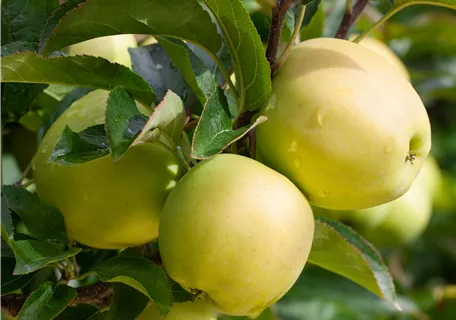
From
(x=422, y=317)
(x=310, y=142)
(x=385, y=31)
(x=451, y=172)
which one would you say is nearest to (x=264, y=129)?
(x=310, y=142)

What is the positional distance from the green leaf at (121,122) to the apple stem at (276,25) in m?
0.14

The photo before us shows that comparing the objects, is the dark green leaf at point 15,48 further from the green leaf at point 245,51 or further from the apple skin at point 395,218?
the apple skin at point 395,218

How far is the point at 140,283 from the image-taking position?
23.6 inches

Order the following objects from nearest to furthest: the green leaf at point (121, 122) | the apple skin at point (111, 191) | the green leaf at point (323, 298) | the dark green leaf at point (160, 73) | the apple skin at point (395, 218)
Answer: the green leaf at point (121, 122) → the apple skin at point (111, 191) → the dark green leaf at point (160, 73) → the apple skin at point (395, 218) → the green leaf at point (323, 298)

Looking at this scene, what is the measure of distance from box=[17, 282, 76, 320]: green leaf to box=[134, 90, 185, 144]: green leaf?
18 cm

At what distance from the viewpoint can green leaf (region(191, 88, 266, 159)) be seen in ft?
1.86

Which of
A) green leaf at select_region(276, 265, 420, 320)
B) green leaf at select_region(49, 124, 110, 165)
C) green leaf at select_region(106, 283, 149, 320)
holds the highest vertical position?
green leaf at select_region(49, 124, 110, 165)

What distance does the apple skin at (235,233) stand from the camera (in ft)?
1.86

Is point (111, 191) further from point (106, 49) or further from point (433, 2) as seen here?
point (433, 2)

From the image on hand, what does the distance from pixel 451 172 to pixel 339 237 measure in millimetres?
1631

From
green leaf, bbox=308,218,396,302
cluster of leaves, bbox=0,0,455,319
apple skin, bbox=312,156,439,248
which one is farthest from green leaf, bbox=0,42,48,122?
apple skin, bbox=312,156,439,248

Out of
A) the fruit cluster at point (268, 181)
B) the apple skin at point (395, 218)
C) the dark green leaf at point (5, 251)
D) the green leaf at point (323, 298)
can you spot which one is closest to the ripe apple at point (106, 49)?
the fruit cluster at point (268, 181)

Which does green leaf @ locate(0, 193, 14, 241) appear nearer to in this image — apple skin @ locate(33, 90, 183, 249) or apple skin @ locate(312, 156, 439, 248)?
apple skin @ locate(33, 90, 183, 249)

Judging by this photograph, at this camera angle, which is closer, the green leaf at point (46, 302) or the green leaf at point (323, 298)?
the green leaf at point (46, 302)
